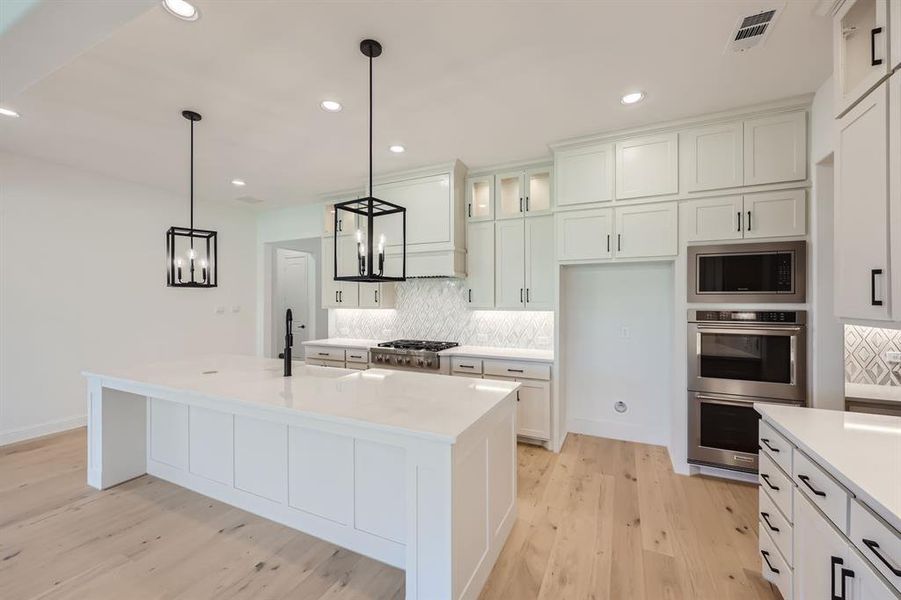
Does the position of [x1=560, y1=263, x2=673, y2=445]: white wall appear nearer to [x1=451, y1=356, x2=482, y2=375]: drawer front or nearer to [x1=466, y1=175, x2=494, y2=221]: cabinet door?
[x1=451, y1=356, x2=482, y2=375]: drawer front

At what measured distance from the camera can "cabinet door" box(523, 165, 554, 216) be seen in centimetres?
379

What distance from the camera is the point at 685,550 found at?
Result: 6.91ft

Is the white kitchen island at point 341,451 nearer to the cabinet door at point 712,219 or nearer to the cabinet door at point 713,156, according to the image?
the cabinet door at point 712,219

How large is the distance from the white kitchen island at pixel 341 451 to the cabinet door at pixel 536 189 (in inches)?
87.4

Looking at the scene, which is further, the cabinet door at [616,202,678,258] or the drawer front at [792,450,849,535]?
the cabinet door at [616,202,678,258]

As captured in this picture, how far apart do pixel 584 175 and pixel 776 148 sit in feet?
4.34

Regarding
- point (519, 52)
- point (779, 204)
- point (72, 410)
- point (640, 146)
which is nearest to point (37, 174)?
point (72, 410)

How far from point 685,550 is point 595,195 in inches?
103

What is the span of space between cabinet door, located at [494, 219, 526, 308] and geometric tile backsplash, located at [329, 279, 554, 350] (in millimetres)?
277

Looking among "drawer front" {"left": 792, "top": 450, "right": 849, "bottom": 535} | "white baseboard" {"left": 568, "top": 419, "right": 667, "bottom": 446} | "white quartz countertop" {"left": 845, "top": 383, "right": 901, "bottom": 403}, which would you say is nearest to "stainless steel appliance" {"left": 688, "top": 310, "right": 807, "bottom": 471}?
"white quartz countertop" {"left": 845, "top": 383, "right": 901, "bottom": 403}

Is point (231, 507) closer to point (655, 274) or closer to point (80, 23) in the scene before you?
point (80, 23)

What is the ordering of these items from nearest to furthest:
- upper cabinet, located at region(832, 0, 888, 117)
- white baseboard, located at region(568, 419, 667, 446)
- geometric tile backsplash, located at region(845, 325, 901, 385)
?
1. upper cabinet, located at region(832, 0, 888, 117)
2. geometric tile backsplash, located at region(845, 325, 901, 385)
3. white baseboard, located at region(568, 419, 667, 446)

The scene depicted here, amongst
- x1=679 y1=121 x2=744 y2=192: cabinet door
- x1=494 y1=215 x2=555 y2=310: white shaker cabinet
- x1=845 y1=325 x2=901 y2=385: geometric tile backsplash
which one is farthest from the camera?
x1=494 y1=215 x2=555 y2=310: white shaker cabinet

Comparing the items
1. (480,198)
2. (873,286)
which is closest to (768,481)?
(873,286)
